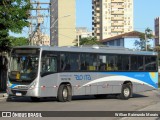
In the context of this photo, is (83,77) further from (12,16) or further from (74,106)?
(12,16)

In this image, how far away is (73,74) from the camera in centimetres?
2462

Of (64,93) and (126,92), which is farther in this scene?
(126,92)

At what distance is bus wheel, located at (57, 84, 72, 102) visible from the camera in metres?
23.8

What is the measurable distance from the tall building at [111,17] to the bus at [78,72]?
13983cm

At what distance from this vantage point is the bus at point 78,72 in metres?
22.9

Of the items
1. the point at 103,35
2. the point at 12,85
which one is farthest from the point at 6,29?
the point at 103,35

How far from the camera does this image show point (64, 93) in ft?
79.1

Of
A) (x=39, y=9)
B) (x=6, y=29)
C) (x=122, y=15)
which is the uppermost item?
(x=122, y=15)

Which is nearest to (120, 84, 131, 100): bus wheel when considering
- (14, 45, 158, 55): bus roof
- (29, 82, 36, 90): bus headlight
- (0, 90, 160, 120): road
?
(14, 45, 158, 55): bus roof

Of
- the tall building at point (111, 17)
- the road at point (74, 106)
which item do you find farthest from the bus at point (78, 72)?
the tall building at point (111, 17)

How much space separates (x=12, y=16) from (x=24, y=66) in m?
5.82

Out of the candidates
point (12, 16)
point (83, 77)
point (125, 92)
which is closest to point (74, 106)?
point (83, 77)

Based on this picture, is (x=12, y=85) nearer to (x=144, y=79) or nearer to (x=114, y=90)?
(x=114, y=90)

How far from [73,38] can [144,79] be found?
78979 mm
